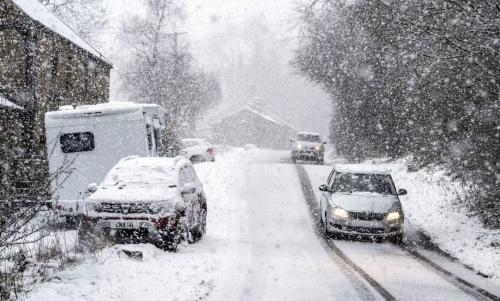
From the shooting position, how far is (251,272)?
9.70m

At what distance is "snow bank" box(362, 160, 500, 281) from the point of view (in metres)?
11.8

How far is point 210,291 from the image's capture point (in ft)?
27.0

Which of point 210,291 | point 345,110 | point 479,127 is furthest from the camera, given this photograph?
point 345,110

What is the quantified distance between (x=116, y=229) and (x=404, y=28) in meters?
7.68

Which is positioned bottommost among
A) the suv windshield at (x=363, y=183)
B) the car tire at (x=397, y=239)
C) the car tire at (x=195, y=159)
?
the car tire at (x=397, y=239)

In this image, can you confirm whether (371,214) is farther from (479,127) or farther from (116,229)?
(116,229)

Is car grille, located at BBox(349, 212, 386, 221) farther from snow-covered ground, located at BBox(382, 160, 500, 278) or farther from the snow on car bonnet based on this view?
the snow on car bonnet

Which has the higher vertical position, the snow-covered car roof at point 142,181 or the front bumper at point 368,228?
the snow-covered car roof at point 142,181

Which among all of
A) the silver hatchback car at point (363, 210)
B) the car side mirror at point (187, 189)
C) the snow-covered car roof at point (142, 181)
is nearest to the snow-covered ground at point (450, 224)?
the silver hatchback car at point (363, 210)

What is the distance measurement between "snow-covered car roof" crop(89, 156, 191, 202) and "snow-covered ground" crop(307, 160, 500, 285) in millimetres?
6193

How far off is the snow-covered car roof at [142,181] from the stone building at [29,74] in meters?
10.6

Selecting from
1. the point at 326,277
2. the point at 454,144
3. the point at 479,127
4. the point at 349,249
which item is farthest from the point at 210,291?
the point at 454,144

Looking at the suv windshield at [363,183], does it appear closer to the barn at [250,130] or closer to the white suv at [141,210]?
the white suv at [141,210]

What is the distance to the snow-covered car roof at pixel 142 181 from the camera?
1069cm
